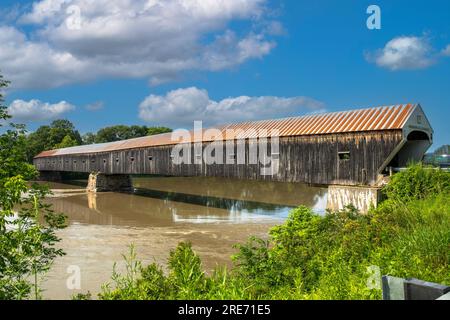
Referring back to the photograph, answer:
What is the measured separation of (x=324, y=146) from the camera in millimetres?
15539

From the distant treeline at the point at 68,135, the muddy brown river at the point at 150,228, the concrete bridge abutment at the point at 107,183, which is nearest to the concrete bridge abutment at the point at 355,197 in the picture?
the muddy brown river at the point at 150,228

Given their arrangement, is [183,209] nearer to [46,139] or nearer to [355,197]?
[355,197]

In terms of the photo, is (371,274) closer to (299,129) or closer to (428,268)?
(428,268)

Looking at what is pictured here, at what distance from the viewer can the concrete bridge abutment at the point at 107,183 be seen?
35.3 meters

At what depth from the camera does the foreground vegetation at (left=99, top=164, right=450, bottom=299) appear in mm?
4395

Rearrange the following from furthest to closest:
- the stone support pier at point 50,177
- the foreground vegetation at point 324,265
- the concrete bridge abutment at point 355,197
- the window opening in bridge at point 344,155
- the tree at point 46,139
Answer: the tree at point 46,139 → the stone support pier at point 50,177 → the window opening in bridge at point 344,155 → the concrete bridge abutment at point 355,197 → the foreground vegetation at point 324,265

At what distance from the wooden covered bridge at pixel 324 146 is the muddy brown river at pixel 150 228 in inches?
99.0

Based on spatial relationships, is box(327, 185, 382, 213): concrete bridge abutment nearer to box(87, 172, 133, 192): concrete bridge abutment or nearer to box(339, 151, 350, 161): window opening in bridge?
box(339, 151, 350, 161): window opening in bridge

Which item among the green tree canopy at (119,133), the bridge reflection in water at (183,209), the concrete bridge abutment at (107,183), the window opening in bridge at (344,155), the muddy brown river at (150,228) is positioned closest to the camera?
the muddy brown river at (150,228)

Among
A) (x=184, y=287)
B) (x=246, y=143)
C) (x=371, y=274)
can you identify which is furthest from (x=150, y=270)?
(x=246, y=143)

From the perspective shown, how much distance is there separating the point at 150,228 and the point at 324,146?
27.2 ft

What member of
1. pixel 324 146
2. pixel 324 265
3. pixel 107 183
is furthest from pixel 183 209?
pixel 324 265

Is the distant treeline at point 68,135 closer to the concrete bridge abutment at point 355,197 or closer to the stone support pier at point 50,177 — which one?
the stone support pier at point 50,177

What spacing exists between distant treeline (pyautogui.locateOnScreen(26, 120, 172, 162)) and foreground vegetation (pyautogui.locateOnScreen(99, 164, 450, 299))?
5914cm
